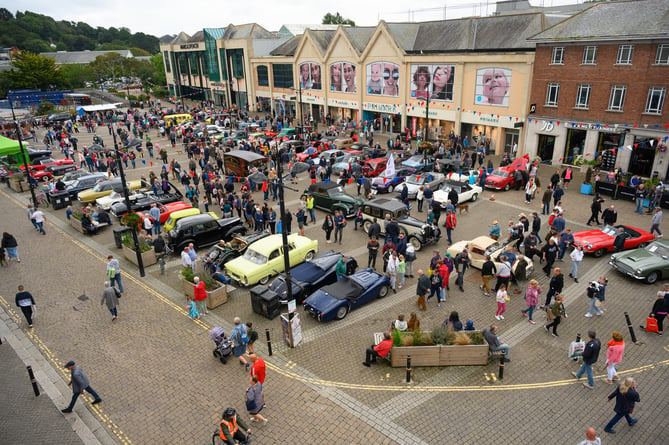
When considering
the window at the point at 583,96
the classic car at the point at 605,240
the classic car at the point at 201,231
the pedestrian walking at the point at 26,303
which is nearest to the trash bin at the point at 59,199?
the classic car at the point at 201,231

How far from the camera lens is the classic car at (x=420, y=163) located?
30.5 meters

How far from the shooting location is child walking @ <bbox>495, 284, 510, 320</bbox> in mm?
Answer: 13570

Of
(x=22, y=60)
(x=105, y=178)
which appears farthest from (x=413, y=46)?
(x=22, y=60)

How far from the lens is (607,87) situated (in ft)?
93.4

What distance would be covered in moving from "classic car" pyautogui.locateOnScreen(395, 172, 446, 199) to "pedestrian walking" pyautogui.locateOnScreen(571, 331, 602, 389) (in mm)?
15854

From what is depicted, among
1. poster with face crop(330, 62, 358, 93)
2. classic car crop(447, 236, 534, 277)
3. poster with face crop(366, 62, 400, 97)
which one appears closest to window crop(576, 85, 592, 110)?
poster with face crop(366, 62, 400, 97)

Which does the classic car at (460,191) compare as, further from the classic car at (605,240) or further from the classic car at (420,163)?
the classic car at (605,240)

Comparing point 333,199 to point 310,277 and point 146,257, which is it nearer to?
point 310,277

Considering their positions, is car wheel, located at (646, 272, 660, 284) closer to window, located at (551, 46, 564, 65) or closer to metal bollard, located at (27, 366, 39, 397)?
window, located at (551, 46, 564, 65)

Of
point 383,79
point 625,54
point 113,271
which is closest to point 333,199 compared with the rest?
point 113,271

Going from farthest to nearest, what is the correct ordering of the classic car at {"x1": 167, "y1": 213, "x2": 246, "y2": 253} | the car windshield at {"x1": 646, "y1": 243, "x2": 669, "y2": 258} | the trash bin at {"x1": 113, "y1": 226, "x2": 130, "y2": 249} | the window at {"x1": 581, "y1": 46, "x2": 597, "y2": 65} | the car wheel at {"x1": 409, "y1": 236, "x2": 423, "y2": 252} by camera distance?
the window at {"x1": 581, "y1": 46, "x2": 597, "y2": 65}
the trash bin at {"x1": 113, "y1": 226, "x2": 130, "y2": 249}
the classic car at {"x1": 167, "y1": 213, "x2": 246, "y2": 253}
the car wheel at {"x1": 409, "y1": 236, "x2": 423, "y2": 252}
the car windshield at {"x1": 646, "y1": 243, "x2": 669, "y2": 258}

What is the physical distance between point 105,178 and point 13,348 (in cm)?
1761

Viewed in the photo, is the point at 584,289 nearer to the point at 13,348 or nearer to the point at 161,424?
the point at 161,424

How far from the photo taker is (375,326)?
13945mm
